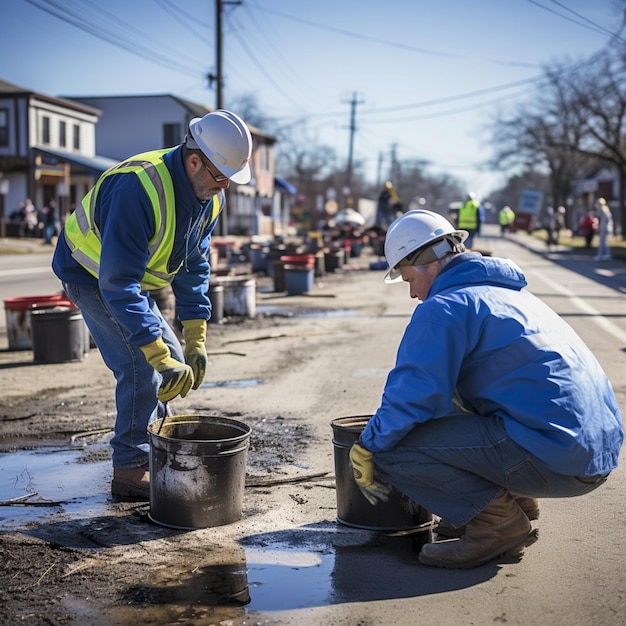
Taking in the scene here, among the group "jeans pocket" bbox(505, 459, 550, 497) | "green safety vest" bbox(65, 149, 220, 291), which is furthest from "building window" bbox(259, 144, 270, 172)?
"jeans pocket" bbox(505, 459, 550, 497)

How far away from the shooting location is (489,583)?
4.08m

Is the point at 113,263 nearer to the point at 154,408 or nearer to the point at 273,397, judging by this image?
the point at 154,408

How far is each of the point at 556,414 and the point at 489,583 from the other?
791mm

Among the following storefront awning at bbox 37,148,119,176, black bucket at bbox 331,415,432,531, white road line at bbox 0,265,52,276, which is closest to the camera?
black bucket at bbox 331,415,432,531

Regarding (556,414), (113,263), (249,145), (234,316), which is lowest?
(234,316)

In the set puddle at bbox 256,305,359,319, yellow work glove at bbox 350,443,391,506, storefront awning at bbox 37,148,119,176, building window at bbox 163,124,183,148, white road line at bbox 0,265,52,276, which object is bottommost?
white road line at bbox 0,265,52,276

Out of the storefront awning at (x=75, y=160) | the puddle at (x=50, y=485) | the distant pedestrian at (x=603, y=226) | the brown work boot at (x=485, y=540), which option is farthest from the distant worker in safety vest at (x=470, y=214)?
the storefront awning at (x=75, y=160)

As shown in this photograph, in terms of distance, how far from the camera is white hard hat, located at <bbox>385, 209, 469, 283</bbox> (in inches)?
171

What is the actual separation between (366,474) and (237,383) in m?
4.69

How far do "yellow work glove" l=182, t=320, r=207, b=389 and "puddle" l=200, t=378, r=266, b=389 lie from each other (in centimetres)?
310

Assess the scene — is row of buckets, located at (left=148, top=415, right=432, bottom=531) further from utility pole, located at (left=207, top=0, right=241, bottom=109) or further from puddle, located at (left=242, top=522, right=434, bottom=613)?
utility pole, located at (left=207, top=0, right=241, bottom=109)

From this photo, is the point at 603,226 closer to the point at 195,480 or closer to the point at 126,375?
the point at 126,375

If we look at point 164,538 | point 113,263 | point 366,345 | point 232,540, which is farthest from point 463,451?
point 366,345

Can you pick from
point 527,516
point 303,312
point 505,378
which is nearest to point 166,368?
point 505,378
